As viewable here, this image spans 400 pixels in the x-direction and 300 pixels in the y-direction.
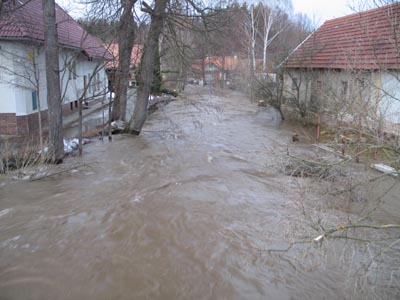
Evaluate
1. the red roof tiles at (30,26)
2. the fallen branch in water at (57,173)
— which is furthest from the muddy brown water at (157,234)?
the red roof tiles at (30,26)

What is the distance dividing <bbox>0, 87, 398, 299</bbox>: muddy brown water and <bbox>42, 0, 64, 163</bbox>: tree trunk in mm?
968

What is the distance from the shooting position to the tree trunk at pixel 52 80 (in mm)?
10828

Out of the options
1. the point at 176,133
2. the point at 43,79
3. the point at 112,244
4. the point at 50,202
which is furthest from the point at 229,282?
the point at 43,79

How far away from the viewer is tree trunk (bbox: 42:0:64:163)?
35.5 feet

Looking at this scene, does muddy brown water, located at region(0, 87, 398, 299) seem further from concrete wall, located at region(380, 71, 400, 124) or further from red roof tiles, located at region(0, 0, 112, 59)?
red roof tiles, located at region(0, 0, 112, 59)

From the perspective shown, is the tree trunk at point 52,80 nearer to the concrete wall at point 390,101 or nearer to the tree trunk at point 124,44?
the tree trunk at point 124,44

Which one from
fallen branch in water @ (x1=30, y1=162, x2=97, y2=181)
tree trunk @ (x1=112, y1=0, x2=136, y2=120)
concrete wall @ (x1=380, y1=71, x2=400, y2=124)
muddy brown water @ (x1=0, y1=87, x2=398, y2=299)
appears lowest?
muddy brown water @ (x1=0, y1=87, x2=398, y2=299)

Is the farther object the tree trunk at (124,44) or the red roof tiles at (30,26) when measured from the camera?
the tree trunk at (124,44)

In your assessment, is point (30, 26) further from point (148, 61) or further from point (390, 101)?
point (390, 101)

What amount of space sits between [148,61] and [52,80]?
204 inches

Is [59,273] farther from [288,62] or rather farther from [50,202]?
[288,62]

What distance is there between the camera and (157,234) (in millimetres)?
6930

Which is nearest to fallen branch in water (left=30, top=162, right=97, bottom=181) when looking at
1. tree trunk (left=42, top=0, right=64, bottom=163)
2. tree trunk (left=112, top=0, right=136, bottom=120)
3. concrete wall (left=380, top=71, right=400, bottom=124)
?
tree trunk (left=42, top=0, right=64, bottom=163)

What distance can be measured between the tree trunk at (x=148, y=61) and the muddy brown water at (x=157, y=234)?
13.2 ft
